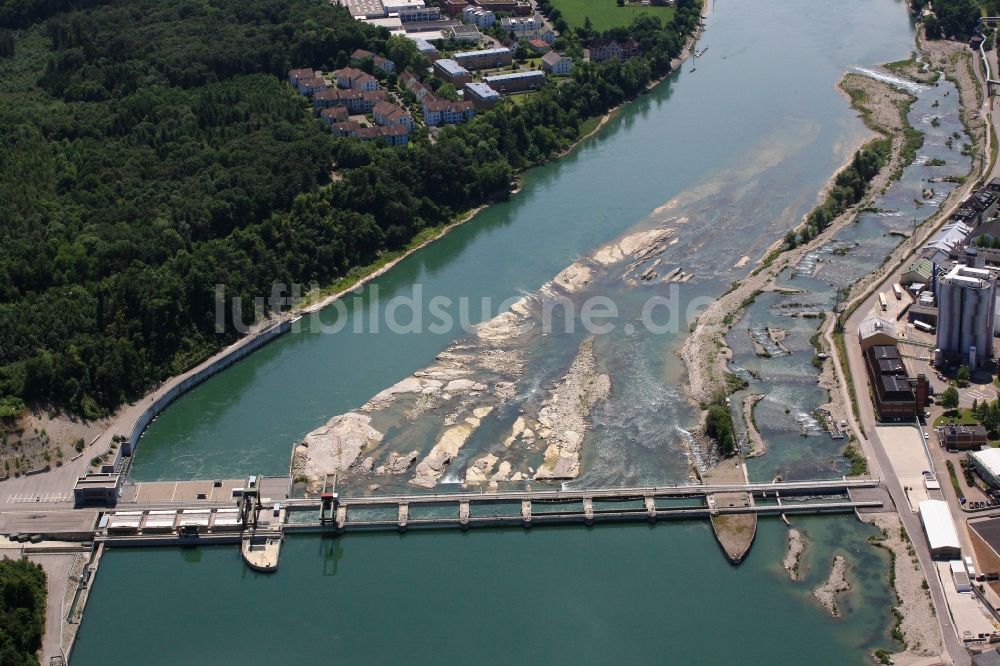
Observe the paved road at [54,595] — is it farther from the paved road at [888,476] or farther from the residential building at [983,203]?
the residential building at [983,203]

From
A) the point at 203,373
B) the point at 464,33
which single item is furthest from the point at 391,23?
the point at 203,373

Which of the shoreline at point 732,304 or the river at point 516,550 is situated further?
the shoreline at point 732,304

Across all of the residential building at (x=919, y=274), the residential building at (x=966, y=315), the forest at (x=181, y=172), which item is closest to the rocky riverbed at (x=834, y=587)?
the residential building at (x=966, y=315)

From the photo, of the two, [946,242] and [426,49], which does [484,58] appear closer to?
[426,49]

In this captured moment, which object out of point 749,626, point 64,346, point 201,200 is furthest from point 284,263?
point 749,626

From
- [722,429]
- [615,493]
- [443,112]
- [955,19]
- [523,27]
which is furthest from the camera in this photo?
[955,19]

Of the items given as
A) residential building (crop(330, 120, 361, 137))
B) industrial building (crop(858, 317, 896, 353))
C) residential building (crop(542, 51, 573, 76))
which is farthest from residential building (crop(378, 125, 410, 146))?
industrial building (crop(858, 317, 896, 353))

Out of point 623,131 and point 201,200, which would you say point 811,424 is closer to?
point 201,200
